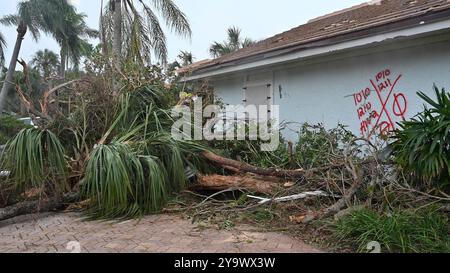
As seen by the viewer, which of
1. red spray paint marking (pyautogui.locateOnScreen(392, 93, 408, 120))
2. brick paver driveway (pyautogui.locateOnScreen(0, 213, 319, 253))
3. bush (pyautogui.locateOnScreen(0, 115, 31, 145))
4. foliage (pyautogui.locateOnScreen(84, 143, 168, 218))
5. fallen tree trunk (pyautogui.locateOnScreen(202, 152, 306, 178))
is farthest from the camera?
bush (pyautogui.locateOnScreen(0, 115, 31, 145))

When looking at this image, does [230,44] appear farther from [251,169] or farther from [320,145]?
[251,169]

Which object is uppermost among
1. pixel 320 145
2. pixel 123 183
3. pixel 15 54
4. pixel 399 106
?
pixel 15 54

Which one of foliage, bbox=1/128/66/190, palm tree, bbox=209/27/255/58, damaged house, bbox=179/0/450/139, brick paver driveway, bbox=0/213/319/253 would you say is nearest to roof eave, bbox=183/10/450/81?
damaged house, bbox=179/0/450/139

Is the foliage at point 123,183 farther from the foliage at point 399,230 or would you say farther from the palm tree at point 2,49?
the palm tree at point 2,49

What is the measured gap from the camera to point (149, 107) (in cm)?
663

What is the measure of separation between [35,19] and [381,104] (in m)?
23.5

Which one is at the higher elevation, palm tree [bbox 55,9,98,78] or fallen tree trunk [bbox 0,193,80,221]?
palm tree [bbox 55,9,98,78]

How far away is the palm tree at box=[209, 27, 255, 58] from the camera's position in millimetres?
24703

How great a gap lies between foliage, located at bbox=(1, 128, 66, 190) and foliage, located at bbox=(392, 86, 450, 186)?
198 inches

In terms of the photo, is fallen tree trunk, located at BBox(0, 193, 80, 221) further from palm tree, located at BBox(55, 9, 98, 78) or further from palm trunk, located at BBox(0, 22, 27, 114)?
palm tree, located at BBox(55, 9, 98, 78)

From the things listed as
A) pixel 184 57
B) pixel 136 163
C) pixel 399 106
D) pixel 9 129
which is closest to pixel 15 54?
pixel 9 129

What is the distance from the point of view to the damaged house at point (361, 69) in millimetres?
5543

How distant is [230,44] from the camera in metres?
25.3

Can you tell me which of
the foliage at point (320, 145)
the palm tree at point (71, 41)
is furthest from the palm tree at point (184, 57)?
the palm tree at point (71, 41)
